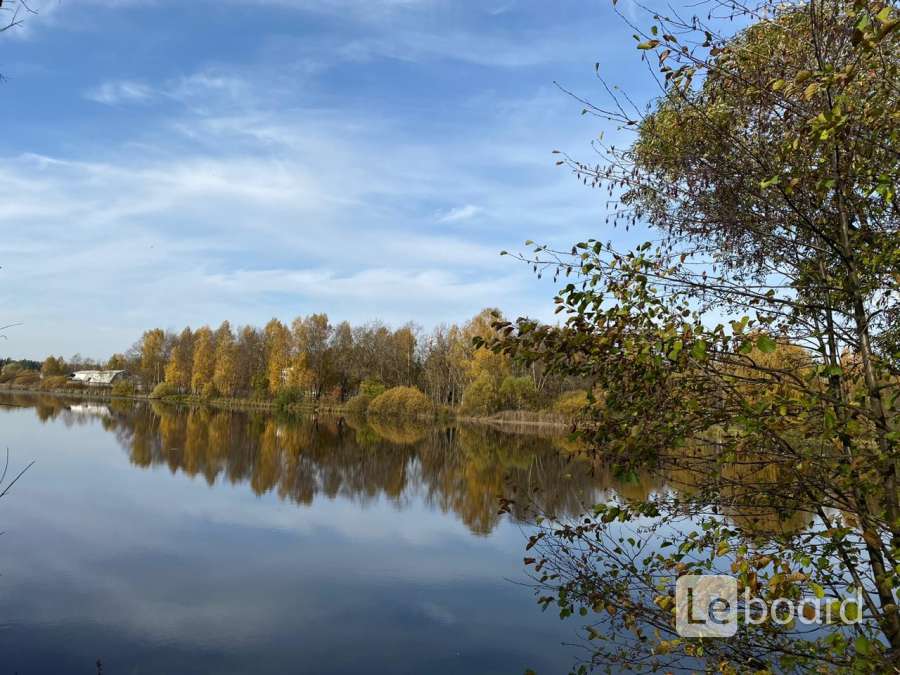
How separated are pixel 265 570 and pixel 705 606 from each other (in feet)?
31.1

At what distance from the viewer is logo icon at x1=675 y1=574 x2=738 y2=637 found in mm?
2699

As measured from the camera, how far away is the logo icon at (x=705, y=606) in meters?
2.70

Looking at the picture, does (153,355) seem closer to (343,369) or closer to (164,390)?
(164,390)

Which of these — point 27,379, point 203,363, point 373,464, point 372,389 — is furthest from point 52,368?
point 373,464

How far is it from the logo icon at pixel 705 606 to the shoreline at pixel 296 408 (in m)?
35.5

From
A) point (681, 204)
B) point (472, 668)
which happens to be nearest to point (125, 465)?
point (472, 668)

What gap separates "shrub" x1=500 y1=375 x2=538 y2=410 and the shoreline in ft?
2.59

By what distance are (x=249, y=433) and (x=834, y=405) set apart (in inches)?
1426

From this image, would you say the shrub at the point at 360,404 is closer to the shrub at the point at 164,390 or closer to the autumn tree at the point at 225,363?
the autumn tree at the point at 225,363

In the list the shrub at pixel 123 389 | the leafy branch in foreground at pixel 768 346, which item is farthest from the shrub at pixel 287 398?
the leafy branch in foreground at pixel 768 346

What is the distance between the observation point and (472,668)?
7.38m

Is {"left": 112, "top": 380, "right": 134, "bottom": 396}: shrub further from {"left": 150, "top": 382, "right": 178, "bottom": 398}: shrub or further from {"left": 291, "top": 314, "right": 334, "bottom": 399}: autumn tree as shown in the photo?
{"left": 291, "top": 314, "right": 334, "bottom": 399}: autumn tree

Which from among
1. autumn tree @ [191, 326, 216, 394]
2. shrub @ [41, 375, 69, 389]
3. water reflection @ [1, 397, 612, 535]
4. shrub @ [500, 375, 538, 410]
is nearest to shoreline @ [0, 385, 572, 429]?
shrub @ [500, 375, 538, 410]

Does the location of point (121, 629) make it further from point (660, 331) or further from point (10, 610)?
point (660, 331)
